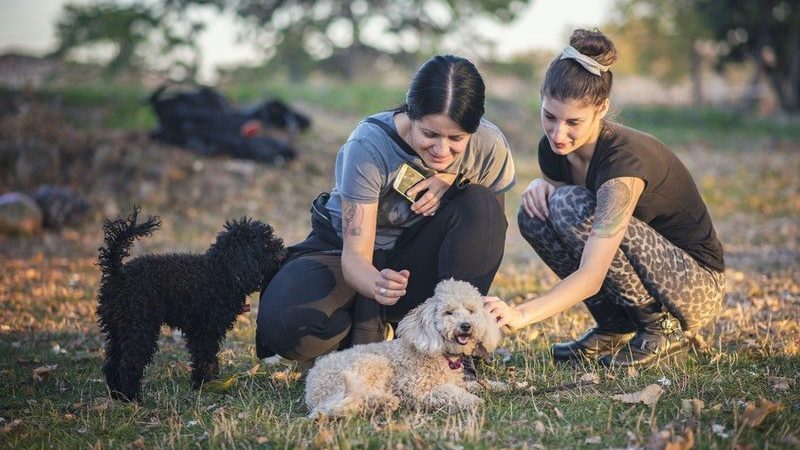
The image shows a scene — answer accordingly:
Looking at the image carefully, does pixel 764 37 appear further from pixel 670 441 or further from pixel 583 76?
pixel 670 441

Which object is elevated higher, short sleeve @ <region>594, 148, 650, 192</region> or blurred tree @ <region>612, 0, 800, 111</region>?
blurred tree @ <region>612, 0, 800, 111</region>

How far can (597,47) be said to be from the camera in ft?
14.0

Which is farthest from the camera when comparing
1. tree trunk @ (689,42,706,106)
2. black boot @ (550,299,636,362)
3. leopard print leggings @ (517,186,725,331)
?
tree trunk @ (689,42,706,106)

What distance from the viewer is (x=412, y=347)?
13.2 ft

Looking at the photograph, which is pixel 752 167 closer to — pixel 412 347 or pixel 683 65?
pixel 412 347

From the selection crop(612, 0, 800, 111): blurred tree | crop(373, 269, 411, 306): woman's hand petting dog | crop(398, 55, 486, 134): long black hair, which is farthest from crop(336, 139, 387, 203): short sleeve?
crop(612, 0, 800, 111): blurred tree

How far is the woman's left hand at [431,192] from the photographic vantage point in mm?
4434

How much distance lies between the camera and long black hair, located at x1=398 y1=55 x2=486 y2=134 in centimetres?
397

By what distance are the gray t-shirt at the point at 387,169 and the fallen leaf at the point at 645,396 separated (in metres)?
1.43

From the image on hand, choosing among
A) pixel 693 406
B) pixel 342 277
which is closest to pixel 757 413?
pixel 693 406

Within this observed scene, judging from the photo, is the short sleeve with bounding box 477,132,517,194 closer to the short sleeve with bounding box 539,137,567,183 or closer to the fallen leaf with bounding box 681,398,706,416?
the short sleeve with bounding box 539,137,567,183

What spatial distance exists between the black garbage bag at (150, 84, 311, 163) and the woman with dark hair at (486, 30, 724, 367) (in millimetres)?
9779

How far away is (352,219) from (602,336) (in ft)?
5.81

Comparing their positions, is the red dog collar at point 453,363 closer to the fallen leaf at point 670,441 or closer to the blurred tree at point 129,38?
the fallen leaf at point 670,441
